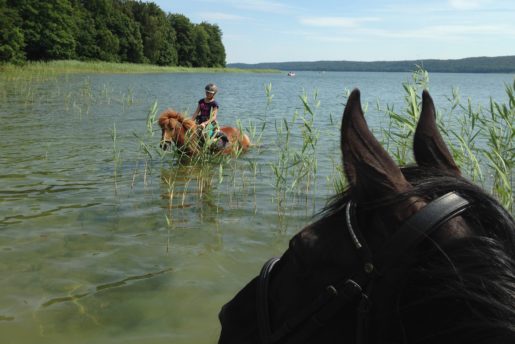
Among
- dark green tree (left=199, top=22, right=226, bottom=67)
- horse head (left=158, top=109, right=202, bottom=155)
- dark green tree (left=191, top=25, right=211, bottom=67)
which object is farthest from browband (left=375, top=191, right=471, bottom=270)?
dark green tree (left=199, top=22, right=226, bottom=67)

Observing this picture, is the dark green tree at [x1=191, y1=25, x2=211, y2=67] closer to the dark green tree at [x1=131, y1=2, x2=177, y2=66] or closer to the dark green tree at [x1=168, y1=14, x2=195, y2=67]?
the dark green tree at [x1=168, y1=14, x2=195, y2=67]

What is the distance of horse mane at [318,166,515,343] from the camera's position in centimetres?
90

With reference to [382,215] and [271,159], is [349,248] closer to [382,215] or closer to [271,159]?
[382,215]

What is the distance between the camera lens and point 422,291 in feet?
3.22

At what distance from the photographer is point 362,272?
39.8 inches

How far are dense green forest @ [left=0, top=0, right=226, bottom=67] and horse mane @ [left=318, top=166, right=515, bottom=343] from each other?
43.8 metres

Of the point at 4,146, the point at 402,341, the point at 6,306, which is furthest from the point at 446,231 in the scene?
the point at 4,146

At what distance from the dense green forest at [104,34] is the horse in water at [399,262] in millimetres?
43603

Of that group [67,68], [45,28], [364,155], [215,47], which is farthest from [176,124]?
[215,47]

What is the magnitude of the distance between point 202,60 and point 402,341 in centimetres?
9780

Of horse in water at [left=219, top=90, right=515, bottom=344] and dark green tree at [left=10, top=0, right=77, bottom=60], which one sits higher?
dark green tree at [left=10, top=0, right=77, bottom=60]

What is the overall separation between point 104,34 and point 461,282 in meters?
69.8

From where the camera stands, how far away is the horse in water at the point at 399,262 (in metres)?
0.93

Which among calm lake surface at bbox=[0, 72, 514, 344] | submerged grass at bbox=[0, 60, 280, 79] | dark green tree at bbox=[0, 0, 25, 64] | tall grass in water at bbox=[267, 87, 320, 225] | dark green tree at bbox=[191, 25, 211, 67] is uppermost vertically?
dark green tree at bbox=[191, 25, 211, 67]
